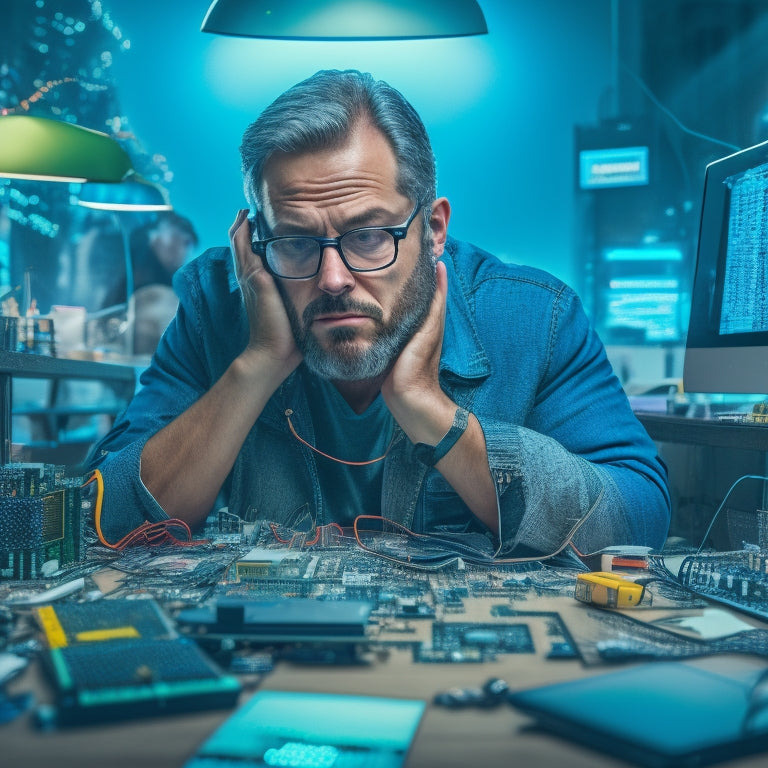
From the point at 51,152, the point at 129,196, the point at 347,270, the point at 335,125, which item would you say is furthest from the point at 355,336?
the point at 129,196

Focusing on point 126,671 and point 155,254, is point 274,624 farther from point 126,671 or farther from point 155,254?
point 155,254

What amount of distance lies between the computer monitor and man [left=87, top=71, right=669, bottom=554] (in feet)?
0.70

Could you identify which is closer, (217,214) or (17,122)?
(17,122)

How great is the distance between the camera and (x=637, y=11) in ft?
10.1

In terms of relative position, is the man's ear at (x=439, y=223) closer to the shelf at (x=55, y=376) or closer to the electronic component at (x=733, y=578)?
the electronic component at (x=733, y=578)

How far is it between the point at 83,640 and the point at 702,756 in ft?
1.55

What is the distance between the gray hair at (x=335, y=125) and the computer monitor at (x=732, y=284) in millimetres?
583

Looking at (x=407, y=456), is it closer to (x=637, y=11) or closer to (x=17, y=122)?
(x=17, y=122)

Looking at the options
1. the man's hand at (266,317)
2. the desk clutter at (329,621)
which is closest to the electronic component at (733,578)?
the desk clutter at (329,621)

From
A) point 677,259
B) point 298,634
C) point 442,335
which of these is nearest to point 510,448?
point 442,335

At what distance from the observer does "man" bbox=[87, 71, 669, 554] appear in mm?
1277

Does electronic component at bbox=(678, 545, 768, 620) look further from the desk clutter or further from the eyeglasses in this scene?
the eyeglasses

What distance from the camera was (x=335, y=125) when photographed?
56.7 inches

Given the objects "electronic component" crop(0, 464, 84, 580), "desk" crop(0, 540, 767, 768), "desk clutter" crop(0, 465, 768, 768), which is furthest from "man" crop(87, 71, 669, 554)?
"desk" crop(0, 540, 767, 768)
